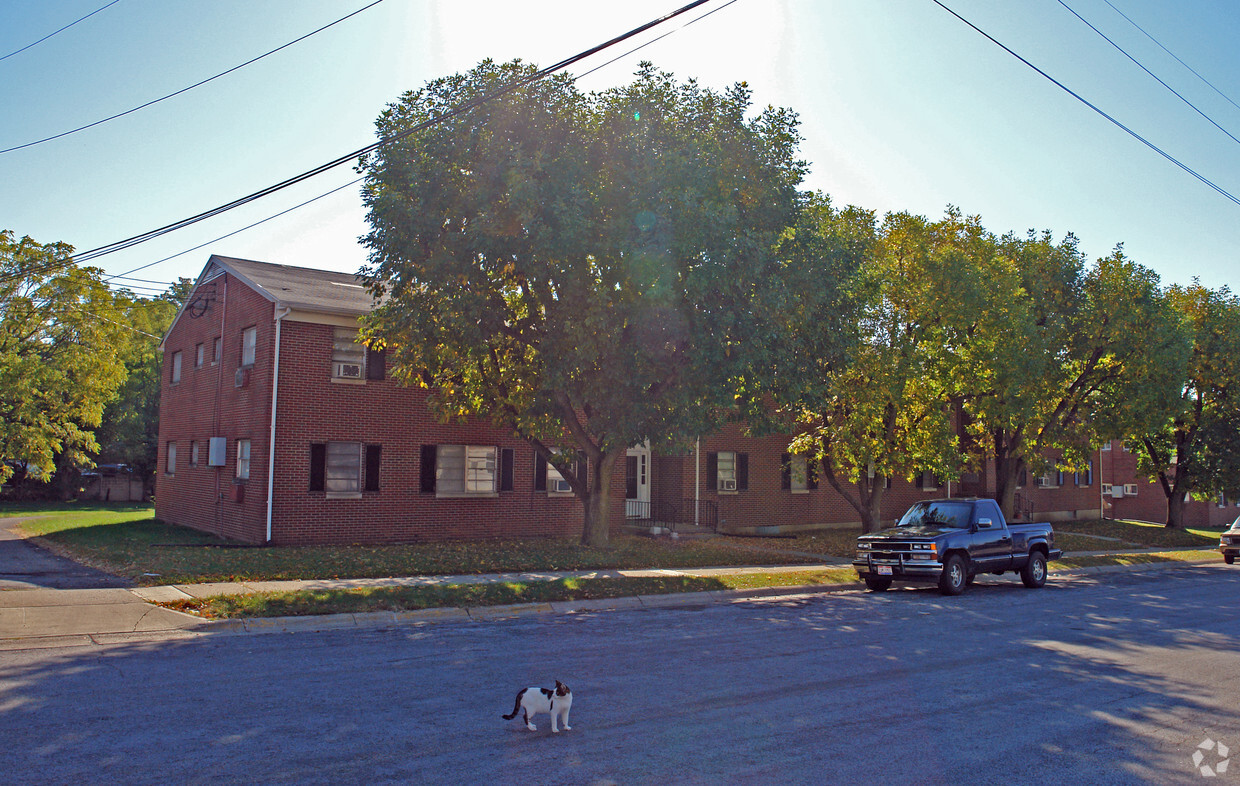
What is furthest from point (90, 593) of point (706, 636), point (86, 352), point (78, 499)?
point (78, 499)

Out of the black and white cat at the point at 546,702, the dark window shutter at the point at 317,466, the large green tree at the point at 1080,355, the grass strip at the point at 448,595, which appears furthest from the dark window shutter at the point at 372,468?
the large green tree at the point at 1080,355

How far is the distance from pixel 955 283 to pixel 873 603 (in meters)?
11.1

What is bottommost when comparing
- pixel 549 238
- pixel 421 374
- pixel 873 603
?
pixel 873 603

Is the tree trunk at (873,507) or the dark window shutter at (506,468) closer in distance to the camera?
the dark window shutter at (506,468)

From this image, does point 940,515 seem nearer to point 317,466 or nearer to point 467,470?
point 467,470

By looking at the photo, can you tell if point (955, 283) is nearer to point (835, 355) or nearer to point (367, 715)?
point (835, 355)

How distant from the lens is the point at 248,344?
2253cm

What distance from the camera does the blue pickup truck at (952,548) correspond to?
16.0 m

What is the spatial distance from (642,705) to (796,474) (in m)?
22.2

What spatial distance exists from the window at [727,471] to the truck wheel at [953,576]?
39.6 ft

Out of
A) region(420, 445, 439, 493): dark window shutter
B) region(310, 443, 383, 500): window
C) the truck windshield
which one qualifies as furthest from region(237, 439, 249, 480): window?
the truck windshield

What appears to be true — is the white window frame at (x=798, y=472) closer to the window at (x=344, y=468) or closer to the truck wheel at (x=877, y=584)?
the truck wheel at (x=877, y=584)

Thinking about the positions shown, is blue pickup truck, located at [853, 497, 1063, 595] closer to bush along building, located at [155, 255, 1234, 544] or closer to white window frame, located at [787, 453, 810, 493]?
bush along building, located at [155, 255, 1234, 544]

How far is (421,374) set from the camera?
2023cm
